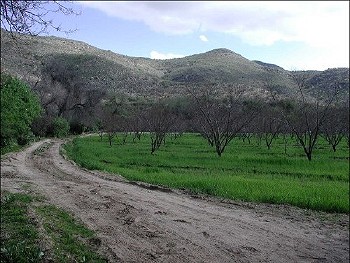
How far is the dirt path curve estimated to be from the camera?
8.53m

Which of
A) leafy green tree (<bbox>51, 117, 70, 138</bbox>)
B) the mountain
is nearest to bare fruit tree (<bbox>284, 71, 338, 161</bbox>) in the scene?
the mountain

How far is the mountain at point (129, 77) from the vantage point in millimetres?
67625

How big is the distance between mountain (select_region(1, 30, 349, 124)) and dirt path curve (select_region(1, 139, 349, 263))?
459 centimetres

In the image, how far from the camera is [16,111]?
3300cm

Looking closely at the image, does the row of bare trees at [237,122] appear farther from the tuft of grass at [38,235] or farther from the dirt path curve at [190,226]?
the tuft of grass at [38,235]

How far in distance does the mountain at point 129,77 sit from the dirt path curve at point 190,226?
4.59 metres

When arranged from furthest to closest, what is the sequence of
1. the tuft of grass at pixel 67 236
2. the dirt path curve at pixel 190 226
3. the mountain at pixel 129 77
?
the mountain at pixel 129 77, the dirt path curve at pixel 190 226, the tuft of grass at pixel 67 236

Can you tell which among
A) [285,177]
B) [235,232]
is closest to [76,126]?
[285,177]

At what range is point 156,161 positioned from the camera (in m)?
27.5

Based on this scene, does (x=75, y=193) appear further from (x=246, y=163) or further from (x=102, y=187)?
(x=246, y=163)

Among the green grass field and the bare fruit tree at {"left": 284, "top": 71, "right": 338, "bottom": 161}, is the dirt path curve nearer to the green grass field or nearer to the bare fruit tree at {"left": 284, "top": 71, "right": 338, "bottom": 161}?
the green grass field

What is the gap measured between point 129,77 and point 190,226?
377 feet

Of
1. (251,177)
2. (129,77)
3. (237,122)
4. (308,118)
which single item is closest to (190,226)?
(251,177)

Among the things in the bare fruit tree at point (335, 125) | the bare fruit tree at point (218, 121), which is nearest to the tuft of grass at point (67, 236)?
the bare fruit tree at point (218, 121)
